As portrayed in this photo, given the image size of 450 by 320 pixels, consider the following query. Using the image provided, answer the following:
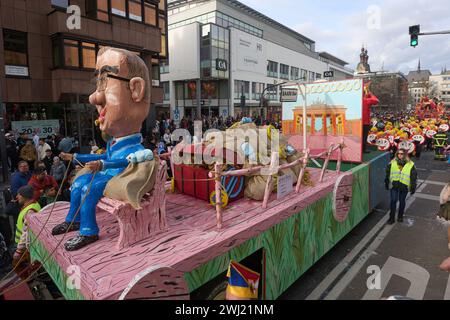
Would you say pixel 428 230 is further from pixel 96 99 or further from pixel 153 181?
pixel 96 99

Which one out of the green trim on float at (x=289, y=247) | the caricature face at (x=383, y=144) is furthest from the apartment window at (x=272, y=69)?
the green trim on float at (x=289, y=247)

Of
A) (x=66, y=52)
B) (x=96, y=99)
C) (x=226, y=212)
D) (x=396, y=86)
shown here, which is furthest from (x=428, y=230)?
(x=396, y=86)

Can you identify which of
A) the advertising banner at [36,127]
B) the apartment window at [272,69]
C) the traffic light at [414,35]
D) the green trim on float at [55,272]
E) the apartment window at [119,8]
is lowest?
the green trim on float at [55,272]

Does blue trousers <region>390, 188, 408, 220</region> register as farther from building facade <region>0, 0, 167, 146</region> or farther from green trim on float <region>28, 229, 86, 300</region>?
building facade <region>0, 0, 167, 146</region>

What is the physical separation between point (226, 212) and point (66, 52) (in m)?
15.9

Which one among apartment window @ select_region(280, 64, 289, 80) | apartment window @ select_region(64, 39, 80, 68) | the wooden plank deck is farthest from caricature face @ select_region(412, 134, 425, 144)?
apartment window @ select_region(280, 64, 289, 80)

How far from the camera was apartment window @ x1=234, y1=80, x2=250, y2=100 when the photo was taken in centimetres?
3644

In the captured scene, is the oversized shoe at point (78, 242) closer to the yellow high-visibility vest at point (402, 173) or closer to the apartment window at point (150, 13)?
the yellow high-visibility vest at point (402, 173)

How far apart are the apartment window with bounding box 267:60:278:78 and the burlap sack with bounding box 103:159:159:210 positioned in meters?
41.6

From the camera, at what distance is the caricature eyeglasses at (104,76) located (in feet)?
9.50

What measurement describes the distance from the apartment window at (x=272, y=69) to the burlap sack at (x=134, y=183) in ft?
137

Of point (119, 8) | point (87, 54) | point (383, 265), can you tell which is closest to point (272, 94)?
point (119, 8)

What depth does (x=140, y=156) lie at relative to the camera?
2.76 meters

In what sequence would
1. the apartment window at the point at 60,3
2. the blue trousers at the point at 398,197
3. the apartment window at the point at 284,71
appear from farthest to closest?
1. the apartment window at the point at 284,71
2. the apartment window at the point at 60,3
3. the blue trousers at the point at 398,197
